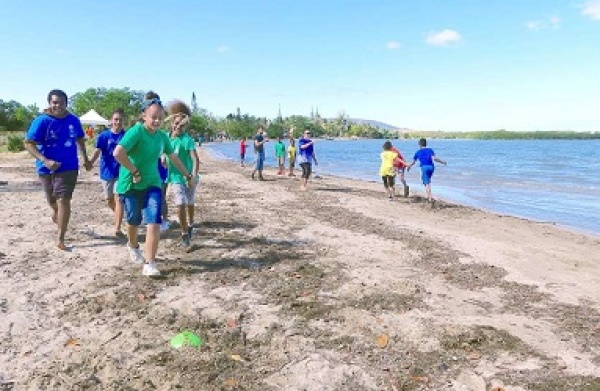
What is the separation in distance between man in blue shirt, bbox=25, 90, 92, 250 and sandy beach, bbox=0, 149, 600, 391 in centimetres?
86

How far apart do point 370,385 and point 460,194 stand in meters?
18.5

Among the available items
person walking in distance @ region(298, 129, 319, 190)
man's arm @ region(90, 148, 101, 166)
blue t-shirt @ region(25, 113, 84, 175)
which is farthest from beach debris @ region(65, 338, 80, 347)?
person walking in distance @ region(298, 129, 319, 190)

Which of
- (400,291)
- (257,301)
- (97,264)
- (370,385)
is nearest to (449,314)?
(400,291)

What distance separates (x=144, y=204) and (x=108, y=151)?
242cm

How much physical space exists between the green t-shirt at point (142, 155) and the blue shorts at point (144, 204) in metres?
0.06

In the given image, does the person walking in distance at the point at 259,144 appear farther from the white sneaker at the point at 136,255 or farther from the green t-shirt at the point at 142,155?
the green t-shirt at the point at 142,155

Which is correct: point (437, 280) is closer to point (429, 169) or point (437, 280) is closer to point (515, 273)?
point (515, 273)

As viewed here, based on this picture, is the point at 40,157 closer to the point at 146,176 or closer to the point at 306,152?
the point at 146,176

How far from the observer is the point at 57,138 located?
6.34 m

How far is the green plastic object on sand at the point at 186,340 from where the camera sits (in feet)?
12.6

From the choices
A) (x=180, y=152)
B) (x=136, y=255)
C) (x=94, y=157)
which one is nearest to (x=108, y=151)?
(x=94, y=157)

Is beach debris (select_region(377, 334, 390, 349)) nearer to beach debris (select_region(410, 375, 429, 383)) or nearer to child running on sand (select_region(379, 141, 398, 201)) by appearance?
beach debris (select_region(410, 375, 429, 383))

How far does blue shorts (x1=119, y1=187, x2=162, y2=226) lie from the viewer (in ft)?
17.3

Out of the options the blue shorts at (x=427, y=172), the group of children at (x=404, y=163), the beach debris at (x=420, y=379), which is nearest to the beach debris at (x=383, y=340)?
the beach debris at (x=420, y=379)
